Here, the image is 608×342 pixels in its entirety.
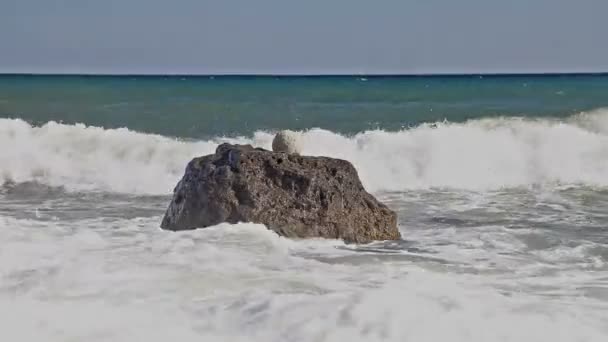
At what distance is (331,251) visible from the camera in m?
6.15

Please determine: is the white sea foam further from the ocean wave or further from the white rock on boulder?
the ocean wave

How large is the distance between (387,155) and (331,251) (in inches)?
270

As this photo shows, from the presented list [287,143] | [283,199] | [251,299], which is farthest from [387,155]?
[251,299]

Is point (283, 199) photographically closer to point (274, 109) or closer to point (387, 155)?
point (387, 155)

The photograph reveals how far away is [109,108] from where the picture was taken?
24.7 metres

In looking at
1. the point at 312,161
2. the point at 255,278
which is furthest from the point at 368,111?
the point at 255,278

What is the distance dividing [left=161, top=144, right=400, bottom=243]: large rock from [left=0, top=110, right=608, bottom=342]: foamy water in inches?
6.7

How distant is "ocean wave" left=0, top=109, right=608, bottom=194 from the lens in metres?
11.6

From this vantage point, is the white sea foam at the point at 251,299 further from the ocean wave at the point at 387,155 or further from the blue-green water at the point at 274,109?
the blue-green water at the point at 274,109

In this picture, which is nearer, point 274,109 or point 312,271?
point 312,271

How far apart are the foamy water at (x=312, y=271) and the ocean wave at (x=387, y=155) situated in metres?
0.28

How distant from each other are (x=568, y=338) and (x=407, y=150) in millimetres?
8934

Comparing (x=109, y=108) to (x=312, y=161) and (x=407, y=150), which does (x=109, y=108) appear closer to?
(x=407, y=150)

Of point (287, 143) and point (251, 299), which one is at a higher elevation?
point (287, 143)
